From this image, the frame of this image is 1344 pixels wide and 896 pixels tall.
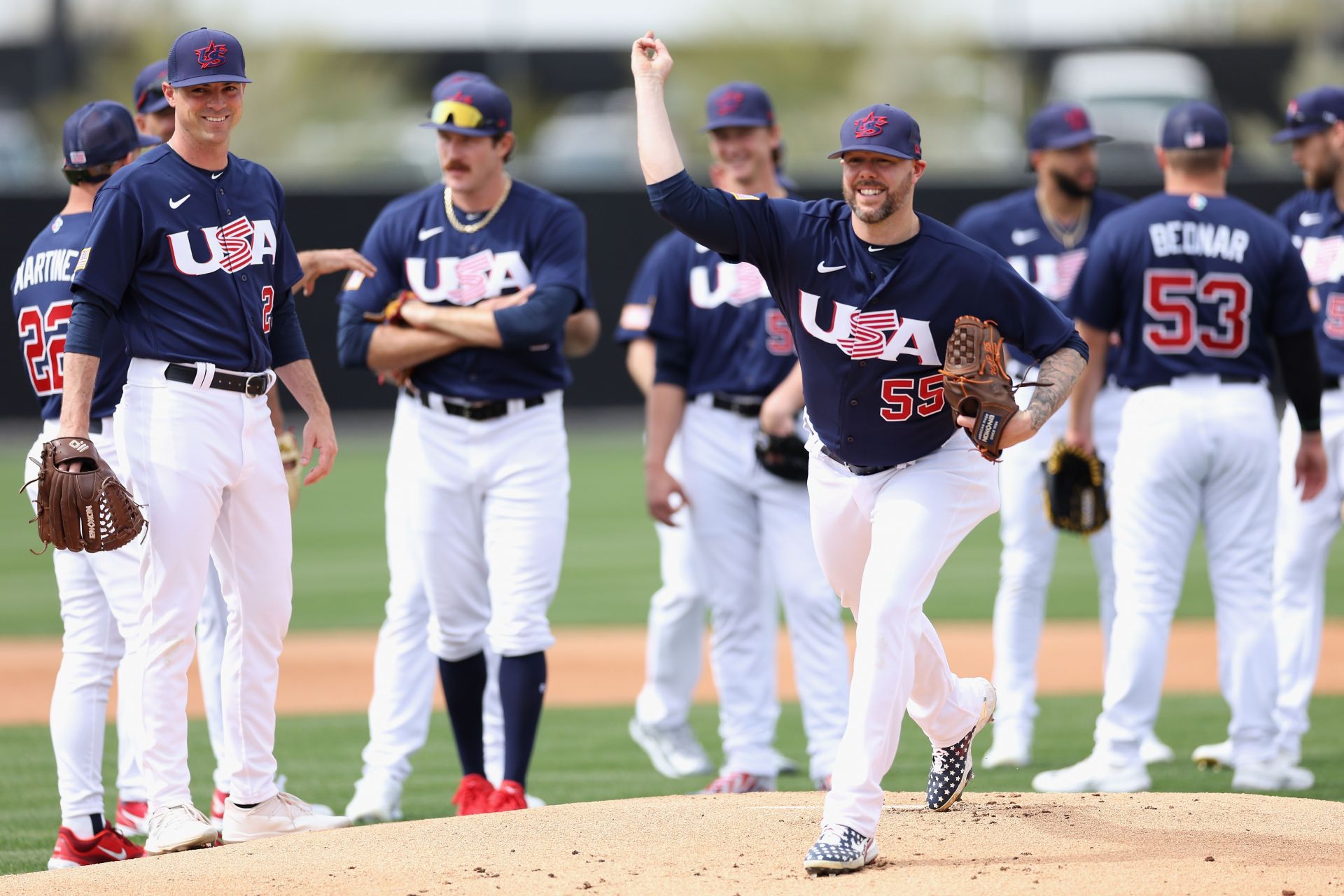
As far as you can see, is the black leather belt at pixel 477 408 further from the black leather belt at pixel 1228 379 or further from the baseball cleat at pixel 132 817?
the black leather belt at pixel 1228 379

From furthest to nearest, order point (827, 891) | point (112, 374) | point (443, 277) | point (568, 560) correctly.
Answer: point (568, 560)
point (443, 277)
point (112, 374)
point (827, 891)

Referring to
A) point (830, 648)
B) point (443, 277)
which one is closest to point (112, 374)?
point (443, 277)

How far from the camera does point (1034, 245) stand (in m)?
7.16

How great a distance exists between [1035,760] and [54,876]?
3.87 metres

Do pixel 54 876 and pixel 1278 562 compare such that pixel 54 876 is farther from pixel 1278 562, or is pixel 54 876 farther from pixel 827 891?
pixel 1278 562

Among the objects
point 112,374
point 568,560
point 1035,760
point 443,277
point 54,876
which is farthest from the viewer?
point 568,560

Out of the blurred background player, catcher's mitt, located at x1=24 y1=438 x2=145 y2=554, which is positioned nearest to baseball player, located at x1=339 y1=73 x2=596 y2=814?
the blurred background player

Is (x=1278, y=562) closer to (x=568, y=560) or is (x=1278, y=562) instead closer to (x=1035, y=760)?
(x=1035, y=760)

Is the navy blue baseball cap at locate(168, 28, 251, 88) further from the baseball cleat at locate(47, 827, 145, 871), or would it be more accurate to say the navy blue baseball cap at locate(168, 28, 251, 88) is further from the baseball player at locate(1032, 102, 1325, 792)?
the baseball player at locate(1032, 102, 1325, 792)

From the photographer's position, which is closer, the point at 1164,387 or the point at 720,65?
the point at 1164,387

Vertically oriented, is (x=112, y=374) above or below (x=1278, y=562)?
above

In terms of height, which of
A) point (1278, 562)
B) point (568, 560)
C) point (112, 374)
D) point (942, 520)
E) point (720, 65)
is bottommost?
point (568, 560)

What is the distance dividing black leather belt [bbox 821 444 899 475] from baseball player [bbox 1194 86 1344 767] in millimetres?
2608

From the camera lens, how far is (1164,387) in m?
6.09
